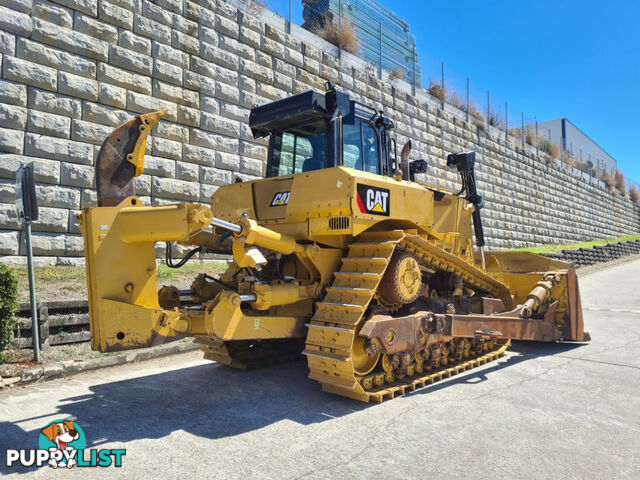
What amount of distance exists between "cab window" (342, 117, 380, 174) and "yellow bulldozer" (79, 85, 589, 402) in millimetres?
13

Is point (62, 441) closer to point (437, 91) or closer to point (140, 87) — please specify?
point (140, 87)

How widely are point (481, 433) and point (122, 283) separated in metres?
3.20

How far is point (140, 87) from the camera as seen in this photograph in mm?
8547

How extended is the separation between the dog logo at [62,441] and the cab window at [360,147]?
144 inches

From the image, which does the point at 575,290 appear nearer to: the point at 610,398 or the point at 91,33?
the point at 610,398

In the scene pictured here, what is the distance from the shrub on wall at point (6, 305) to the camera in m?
5.07

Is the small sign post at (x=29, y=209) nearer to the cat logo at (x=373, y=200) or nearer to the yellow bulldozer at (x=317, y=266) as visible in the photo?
the yellow bulldozer at (x=317, y=266)

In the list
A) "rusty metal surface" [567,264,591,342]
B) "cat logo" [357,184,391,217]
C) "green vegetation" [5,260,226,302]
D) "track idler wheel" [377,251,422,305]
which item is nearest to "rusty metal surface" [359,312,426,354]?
"track idler wheel" [377,251,422,305]

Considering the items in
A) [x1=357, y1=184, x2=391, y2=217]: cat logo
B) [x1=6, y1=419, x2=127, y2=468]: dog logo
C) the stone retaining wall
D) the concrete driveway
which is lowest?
the concrete driveway

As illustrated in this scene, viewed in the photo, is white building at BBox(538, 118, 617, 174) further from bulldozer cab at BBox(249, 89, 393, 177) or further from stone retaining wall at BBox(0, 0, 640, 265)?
bulldozer cab at BBox(249, 89, 393, 177)

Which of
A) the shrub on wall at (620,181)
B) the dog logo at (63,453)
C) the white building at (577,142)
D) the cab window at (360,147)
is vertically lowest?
the dog logo at (63,453)

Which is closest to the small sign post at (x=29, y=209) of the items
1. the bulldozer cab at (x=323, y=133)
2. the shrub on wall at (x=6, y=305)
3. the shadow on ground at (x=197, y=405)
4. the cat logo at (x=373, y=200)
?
the shrub on wall at (x=6, y=305)

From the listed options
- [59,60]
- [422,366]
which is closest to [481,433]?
[422,366]

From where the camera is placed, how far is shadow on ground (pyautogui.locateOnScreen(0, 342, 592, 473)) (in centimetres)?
385
